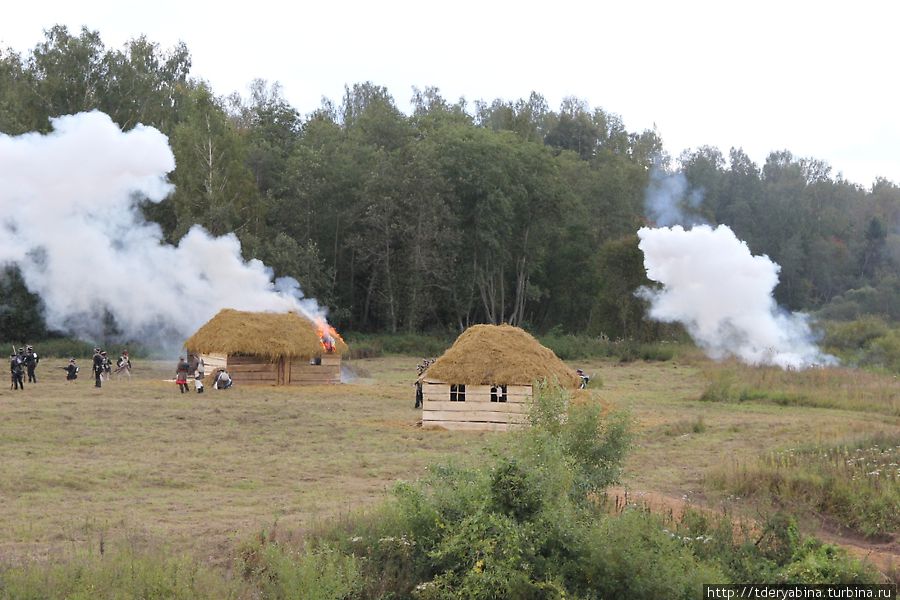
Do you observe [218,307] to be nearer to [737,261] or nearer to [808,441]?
[737,261]

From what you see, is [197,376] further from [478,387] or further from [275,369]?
[478,387]

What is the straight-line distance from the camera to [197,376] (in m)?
31.0

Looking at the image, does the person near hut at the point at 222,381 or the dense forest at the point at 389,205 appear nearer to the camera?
the person near hut at the point at 222,381

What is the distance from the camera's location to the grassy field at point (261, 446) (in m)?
13.6

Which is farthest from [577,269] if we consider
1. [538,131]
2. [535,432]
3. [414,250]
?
[535,432]

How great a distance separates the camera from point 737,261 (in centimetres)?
3569

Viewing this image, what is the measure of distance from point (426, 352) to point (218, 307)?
592 inches

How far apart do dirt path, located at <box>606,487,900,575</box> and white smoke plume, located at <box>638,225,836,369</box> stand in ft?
68.9

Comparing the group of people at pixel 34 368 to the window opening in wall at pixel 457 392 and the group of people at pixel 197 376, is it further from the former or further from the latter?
the window opening in wall at pixel 457 392

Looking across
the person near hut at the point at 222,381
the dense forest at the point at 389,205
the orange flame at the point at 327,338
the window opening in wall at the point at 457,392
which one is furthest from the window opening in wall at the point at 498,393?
the dense forest at the point at 389,205

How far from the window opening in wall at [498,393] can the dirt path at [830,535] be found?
8.42 m

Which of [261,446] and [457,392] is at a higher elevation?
[457,392]

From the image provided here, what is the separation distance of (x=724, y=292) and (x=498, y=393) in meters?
14.2

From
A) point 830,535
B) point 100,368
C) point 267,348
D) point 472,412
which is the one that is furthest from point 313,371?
point 830,535
